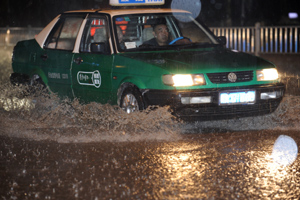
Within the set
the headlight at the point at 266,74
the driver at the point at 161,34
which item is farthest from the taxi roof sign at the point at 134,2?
the headlight at the point at 266,74

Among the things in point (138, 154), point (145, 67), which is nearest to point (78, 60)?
point (145, 67)

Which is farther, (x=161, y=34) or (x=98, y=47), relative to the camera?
(x=161, y=34)

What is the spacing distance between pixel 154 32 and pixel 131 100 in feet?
5.42

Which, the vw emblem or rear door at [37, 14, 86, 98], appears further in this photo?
rear door at [37, 14, 86, 98]

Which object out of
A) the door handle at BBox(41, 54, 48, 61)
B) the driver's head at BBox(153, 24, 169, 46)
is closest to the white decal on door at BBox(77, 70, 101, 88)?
the door handle at BBox(41, 54, 48, 61)

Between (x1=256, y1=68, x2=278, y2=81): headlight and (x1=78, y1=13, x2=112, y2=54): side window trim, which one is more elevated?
(x1=78, y1=13, x2=112, y2=54): side window trim

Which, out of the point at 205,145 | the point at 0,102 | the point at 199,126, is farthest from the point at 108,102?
the point at 0,102

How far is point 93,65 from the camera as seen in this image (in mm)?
8188

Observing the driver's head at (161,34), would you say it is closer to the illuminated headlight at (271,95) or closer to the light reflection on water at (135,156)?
the light reflection on water at (135,156)

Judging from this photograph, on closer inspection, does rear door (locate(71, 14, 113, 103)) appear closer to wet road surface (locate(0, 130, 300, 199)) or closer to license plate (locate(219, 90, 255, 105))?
wet road surface (locate(0, 130, 300, 199))

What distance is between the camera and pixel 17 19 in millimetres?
59125

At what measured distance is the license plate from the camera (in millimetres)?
7172

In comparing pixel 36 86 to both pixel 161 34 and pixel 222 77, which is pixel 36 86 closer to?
pixel 161 34

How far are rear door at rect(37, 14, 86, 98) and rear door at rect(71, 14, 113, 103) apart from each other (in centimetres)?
19
